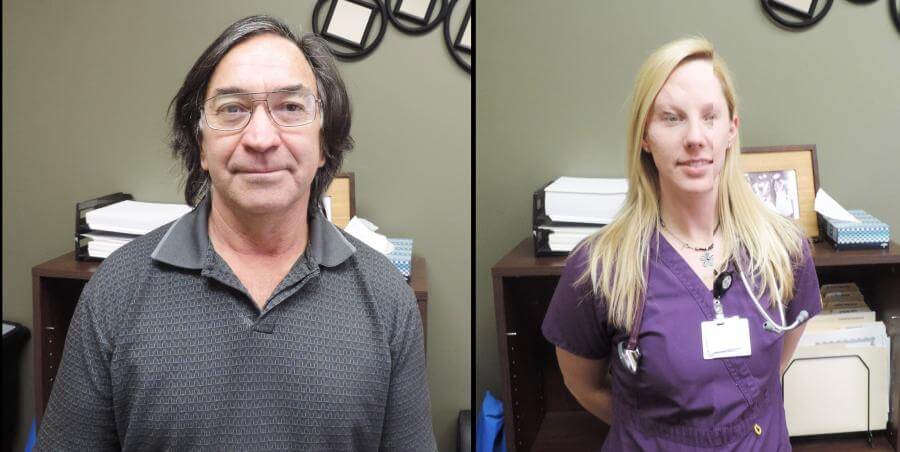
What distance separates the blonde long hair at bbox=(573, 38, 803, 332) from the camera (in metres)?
1.16

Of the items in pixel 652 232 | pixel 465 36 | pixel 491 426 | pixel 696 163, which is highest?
pixel 465 36

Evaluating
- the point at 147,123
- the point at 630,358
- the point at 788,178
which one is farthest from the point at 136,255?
the point at 788,178

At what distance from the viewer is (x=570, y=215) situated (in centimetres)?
150

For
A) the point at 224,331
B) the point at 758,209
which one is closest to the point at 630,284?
the point at 758,209

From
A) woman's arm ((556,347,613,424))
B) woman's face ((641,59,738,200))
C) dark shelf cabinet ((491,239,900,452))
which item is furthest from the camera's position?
dark shelf cabinet ((491,239,900,452))

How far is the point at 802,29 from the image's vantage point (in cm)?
157

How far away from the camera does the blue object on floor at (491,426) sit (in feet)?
5.54

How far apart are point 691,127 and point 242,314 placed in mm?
732

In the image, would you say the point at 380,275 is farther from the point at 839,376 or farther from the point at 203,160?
the point at 839,376

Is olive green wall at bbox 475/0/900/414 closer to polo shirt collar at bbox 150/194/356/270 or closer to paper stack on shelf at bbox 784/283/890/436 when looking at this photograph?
paper stack on shelf at bbox 784/283/890/436

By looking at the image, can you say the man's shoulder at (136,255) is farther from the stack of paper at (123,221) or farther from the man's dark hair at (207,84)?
the stack of paper at (123,221)

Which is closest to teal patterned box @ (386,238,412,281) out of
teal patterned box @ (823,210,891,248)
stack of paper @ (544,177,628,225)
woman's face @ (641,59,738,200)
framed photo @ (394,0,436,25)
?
stack of paper @ (544,177,628,225)

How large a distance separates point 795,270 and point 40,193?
1.79 metres

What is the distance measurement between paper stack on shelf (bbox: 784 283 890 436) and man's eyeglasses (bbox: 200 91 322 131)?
1171 mm
